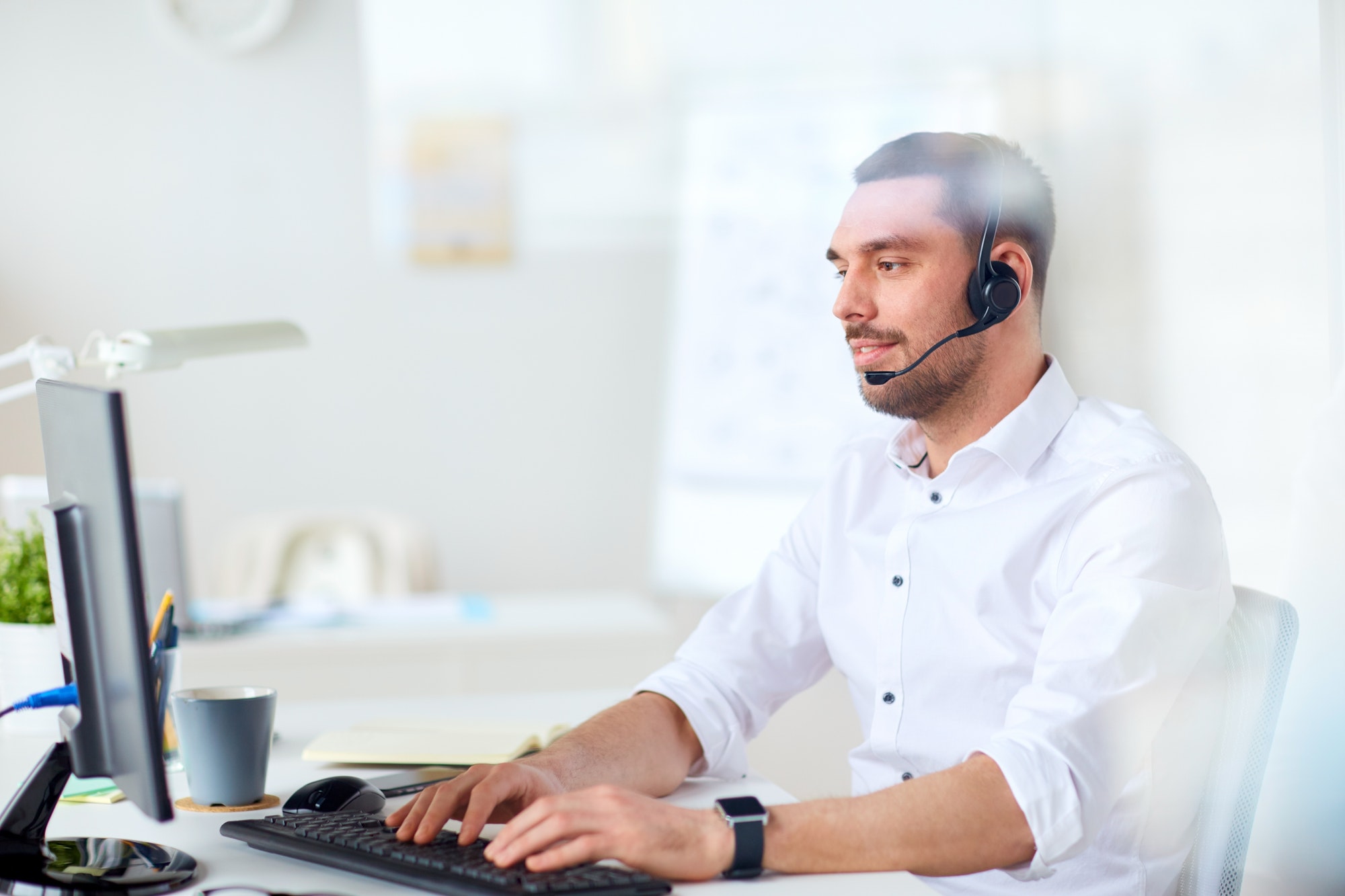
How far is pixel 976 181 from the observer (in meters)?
1.14

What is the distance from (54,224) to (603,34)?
5.03ft

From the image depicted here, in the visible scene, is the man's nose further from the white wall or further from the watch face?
the white wall

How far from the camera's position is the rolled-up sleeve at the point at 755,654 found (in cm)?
120

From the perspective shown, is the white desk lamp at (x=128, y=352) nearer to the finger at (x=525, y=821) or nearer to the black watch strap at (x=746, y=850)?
the finger at (x=525, y=821)

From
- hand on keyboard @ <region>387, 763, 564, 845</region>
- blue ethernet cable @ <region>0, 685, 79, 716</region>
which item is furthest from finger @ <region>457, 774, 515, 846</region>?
blue ethernet cable @ <region>0, 685, 79, 716</region>

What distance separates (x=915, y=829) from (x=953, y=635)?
33cm

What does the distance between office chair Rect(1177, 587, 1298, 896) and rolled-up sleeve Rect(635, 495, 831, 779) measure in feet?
1.42

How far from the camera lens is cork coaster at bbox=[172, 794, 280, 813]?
3.22 ft

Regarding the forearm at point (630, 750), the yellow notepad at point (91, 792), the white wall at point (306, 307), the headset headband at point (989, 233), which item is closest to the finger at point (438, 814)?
the forearm at point (630, 750)

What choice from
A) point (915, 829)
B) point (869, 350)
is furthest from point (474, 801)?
point (869, 350)

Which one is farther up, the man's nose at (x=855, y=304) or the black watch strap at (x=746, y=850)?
the man's nose at (x=855, y=304)

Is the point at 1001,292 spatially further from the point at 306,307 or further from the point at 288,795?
the point at 306,307

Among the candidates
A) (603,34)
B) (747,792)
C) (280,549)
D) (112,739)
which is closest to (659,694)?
(747,792)

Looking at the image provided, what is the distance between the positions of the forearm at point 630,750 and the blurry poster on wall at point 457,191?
92.3 inches
